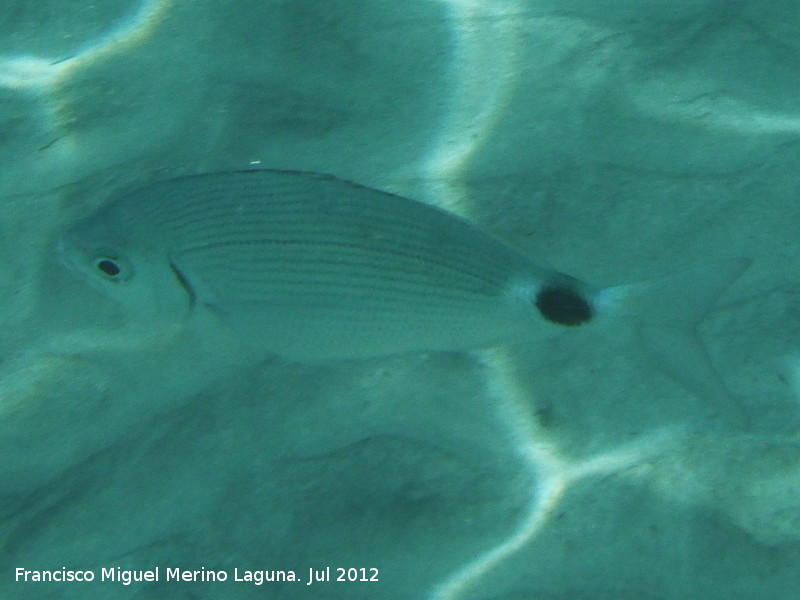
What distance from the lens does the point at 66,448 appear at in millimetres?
1964

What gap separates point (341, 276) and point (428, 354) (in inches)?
23.5

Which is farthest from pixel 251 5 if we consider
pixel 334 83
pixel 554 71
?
pixel 554 71

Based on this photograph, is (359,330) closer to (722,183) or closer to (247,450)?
(247,450)

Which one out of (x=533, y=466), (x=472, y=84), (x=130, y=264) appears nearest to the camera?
(x=130, y=264)

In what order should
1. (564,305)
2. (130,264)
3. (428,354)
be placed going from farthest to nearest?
(428,354) → (130,264) → (564,305)

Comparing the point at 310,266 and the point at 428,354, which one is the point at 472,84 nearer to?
the point at 428,354

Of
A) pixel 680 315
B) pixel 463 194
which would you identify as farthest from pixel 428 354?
pixel 680 315

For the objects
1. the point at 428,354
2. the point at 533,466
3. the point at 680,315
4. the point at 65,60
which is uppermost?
the point at 65,60

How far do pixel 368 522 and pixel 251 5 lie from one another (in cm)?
204

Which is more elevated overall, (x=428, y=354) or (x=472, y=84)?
(x=472, y=84)

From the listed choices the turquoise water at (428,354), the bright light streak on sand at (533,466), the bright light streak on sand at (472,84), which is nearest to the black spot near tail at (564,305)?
the turquoise water at (428,354)

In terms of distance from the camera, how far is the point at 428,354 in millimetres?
2053

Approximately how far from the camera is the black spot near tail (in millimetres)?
1458

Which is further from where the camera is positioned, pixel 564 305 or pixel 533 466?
pixel 533 466
